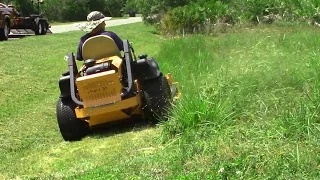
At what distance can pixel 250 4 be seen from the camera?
19.3 metres

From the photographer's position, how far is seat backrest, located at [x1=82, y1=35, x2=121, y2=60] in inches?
271

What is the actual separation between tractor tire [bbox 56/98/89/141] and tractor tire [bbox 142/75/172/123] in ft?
2.66

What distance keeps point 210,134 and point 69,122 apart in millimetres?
2073

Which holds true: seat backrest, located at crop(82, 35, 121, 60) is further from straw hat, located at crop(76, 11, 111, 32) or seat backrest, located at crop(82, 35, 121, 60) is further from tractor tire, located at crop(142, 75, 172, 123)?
tractor tire, located at crop(142, 75, 172, 123)

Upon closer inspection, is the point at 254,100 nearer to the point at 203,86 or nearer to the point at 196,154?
the point at 203,86

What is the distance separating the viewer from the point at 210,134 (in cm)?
531

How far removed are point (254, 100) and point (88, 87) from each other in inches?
72.5

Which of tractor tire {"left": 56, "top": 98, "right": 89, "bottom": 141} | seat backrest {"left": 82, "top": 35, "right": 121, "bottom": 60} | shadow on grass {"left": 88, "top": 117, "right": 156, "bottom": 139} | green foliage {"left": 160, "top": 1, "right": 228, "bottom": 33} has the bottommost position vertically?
green foliage {"left": 160, "top": 1, "right": 228, "bottom": 33}

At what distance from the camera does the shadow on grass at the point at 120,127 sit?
6.83 m

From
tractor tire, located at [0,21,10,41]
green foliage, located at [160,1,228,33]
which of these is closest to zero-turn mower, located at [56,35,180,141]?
green foliage, located at [160,1,228,33]

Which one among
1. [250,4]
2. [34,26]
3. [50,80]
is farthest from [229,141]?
[34,26]

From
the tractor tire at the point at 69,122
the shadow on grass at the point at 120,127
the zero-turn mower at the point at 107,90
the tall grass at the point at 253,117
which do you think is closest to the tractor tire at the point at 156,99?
the zero-turn mower at the point at 107,90

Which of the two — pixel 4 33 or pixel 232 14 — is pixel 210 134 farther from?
pixel 4 33

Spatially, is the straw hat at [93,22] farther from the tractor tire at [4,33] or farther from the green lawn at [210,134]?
the tractor tire at [4,33]
